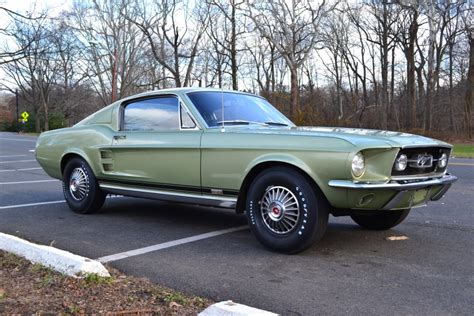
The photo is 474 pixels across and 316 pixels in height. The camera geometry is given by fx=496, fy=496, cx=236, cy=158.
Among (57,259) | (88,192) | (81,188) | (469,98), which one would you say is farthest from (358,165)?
(469,98)

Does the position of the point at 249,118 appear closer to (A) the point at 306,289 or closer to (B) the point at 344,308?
(A) the point at 306,289

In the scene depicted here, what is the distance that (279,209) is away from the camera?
448cm

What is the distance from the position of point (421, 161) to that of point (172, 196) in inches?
103

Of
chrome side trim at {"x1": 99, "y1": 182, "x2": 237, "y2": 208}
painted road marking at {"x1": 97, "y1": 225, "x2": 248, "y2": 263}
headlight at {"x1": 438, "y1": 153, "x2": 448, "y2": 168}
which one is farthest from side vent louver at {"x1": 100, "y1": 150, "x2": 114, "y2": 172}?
Answer: headlight at {"x1": 438, "y1": 153, "x2": 448, "y2": 168}

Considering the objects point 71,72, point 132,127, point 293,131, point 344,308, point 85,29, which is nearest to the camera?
point 344,308

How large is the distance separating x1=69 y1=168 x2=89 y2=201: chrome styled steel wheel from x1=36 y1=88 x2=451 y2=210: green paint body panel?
0.77 feet

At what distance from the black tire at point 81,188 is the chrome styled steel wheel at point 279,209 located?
110 inches

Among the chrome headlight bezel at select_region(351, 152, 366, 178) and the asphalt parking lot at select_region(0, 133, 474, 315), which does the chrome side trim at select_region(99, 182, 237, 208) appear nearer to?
the asphalt parking lot at select_region(0, 133, 474, 315)

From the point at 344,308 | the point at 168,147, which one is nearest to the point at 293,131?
the point at 168,147

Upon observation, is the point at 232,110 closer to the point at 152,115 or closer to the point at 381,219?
the point at 152,115

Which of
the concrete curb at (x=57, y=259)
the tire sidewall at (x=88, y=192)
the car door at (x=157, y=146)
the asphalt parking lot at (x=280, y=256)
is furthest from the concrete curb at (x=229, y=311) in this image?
the tire sidewall at (x=88, y=192)

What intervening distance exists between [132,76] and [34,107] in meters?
22.5

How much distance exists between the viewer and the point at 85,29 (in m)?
49.7

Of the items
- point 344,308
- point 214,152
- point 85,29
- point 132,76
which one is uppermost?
point 85,29
